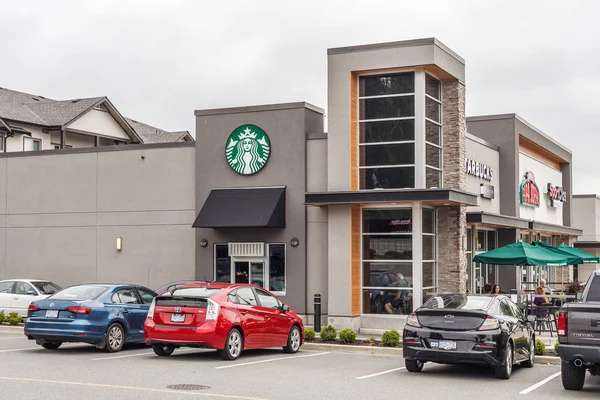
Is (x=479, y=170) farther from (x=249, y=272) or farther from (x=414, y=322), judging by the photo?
(x=414, y=322)

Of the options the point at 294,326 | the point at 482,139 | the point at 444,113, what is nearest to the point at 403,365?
the point at 294,326

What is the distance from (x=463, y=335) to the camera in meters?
14.1

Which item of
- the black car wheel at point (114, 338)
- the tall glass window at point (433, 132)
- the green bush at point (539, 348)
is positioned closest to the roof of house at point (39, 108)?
the tall glass window at point (433, 132)

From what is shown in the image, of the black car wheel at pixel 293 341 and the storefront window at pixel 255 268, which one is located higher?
the storefront window at pixel 255 268

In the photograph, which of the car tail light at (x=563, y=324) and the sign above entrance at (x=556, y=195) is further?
the sign above entrance at (x=556, y=195)

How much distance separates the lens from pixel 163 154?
26516 mm

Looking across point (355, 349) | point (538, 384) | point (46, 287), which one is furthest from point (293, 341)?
point (46, 287)

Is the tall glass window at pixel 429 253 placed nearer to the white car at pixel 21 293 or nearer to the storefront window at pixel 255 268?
the storefront window at pixel 255 268

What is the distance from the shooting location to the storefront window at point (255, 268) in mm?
24625

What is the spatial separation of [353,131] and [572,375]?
1163 cm

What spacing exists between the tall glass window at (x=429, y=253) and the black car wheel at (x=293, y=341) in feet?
18.1

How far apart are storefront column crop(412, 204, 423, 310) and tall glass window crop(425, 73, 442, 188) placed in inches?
39.1

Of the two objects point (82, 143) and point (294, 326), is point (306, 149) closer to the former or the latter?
point (294, 326)

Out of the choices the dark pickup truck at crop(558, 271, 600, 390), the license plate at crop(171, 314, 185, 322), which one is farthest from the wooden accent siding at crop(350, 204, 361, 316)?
the dark pickup truck at crop(558, 271, 600, 390)
